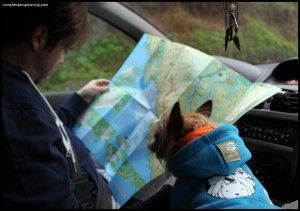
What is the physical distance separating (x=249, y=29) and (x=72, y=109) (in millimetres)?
875

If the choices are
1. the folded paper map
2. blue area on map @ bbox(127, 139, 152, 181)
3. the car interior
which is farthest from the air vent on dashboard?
blue area on map @ bbox(127, 139, 152, 181)

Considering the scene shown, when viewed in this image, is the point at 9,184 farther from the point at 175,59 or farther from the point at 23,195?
the point at 175,59

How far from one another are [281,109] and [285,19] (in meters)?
0.39

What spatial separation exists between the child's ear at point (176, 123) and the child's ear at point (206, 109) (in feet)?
0.49

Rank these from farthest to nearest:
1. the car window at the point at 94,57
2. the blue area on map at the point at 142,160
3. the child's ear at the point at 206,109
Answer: the car window at the point at 94,57, the blue area on map at the point at 142,160, the child's ear at the point at 206,109

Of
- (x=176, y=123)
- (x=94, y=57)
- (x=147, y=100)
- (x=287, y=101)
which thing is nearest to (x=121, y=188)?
(x=147, y=100)

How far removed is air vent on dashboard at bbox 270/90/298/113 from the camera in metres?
2.04

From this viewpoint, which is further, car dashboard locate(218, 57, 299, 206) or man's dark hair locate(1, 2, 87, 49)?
car dashboard locate(218, 57, 299, 206)

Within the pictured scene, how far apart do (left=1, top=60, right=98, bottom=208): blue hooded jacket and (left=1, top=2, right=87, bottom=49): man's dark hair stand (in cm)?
9

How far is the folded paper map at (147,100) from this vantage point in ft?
5.21

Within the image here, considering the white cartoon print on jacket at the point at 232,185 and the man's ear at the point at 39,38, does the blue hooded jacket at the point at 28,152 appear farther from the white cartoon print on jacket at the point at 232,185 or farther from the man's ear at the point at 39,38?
the white cartoon print on jacket at the point at 232,185

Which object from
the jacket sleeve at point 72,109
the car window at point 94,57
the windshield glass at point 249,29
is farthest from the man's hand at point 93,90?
the windshield glass at point 249,29

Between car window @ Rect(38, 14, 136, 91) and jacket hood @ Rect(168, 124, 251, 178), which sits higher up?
jacket hood @ Rect(168, 124, 251, 178)

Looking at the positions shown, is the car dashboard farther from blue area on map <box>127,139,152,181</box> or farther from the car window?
the car window
